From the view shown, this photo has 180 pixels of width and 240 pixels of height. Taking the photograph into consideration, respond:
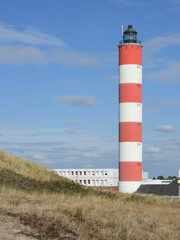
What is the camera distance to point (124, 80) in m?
47.9

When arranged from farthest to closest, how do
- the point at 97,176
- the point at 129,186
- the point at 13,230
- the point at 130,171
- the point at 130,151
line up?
the point at 97,176
the point at 129,186
the point at 130,171
the point at 130,151
the point at 13,230

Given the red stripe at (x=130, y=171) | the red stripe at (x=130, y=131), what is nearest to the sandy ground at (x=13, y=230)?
the red stripe at (x=130, y=131)

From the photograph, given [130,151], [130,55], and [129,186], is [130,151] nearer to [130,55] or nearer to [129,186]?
[129,186]

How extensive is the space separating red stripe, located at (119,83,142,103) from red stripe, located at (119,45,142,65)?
2.71 m

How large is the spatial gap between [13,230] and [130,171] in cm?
3774

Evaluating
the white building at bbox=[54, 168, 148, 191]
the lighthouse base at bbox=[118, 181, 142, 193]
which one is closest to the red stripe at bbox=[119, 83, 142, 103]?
the lighthouse base at bbox=[118, 181, 142, 193]

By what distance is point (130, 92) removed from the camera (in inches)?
1866

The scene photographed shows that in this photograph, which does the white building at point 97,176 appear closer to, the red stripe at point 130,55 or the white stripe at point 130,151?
the white stripe at point 130,151

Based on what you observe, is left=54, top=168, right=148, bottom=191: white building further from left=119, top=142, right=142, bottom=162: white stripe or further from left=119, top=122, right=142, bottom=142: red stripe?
left=119, top=122, right=142, bottom=142: red stripe

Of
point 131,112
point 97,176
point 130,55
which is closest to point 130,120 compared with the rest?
point 131,112

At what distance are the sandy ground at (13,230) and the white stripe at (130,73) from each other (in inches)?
1476

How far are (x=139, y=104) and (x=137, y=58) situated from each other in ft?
17.4

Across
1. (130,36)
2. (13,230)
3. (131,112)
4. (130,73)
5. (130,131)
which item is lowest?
(13,230)

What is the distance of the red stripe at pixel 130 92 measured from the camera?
4741cm
